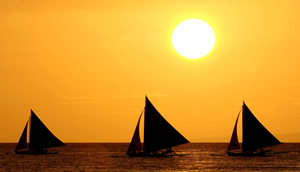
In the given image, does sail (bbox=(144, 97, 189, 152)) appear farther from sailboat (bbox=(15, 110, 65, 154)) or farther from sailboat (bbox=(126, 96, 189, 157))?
sailboat (bbox=(15, 110, 65, 154))

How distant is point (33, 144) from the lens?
356 ft

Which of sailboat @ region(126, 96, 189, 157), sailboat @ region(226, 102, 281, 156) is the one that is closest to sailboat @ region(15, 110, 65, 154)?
sailboat @ region(126, 96, 189, 157)

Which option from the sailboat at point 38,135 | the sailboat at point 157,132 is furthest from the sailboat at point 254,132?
the sailboat at point 38,135

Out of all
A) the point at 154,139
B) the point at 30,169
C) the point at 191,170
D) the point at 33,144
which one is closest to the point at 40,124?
the point at 33,144

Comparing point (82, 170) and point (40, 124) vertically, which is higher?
point (40, 124)

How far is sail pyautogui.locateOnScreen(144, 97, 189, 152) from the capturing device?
89688mm

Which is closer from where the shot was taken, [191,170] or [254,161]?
[191,170]

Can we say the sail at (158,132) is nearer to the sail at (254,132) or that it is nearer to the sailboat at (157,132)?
the sailboat at (157,132)

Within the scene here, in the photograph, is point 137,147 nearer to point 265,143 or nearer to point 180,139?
point 180,139

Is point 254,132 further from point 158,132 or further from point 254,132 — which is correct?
point 158,132

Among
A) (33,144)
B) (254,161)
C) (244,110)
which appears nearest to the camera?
(244,110)

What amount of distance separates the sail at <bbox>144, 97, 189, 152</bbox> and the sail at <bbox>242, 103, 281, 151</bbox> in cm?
1085

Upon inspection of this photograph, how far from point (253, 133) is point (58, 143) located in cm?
3741

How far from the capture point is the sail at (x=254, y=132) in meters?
93.9
